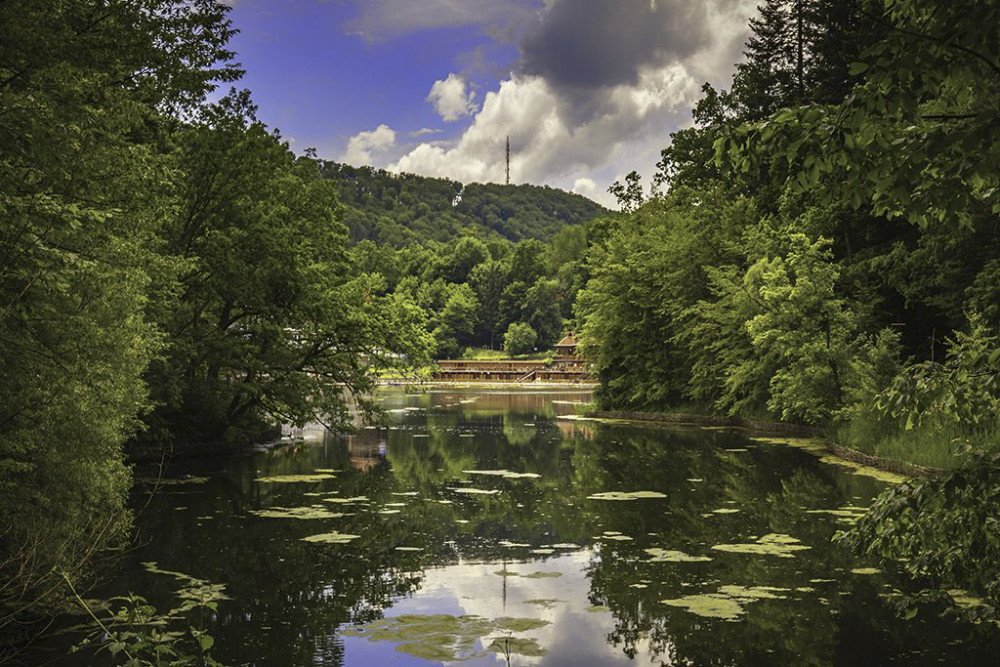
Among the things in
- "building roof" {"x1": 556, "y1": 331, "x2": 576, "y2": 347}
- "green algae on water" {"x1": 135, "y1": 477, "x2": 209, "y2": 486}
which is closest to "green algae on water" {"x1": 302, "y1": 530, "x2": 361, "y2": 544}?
"green algae on water" {"x1": 135, "y1": 477, "x2": 209, "y2": 486}

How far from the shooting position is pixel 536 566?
14.9m

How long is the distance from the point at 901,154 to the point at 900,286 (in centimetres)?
2855

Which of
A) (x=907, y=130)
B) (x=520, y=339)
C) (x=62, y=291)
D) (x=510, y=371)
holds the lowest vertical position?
(x=510, y=371)

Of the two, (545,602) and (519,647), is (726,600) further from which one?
(519,647)

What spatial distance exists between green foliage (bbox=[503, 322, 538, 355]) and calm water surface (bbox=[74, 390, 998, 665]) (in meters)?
113

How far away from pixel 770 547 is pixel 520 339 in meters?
126

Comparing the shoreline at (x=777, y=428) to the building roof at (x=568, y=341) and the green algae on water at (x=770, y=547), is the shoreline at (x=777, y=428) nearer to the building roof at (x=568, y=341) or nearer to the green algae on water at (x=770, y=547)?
the green algae on water at (x=770, y=547)

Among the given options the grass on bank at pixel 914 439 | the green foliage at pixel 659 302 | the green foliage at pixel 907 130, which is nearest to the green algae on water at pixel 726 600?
the green foliage at pixel 907 130

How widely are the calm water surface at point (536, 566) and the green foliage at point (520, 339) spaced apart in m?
113

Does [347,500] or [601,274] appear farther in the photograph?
[601,274]

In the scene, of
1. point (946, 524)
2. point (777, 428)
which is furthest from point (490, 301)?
point (946, 524)

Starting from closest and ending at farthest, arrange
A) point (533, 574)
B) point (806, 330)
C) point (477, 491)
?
point (533, 574), point (477, 491), point (806, 330)

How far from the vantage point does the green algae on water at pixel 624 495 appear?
21.5m

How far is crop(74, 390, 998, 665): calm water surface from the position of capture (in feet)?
35.0
